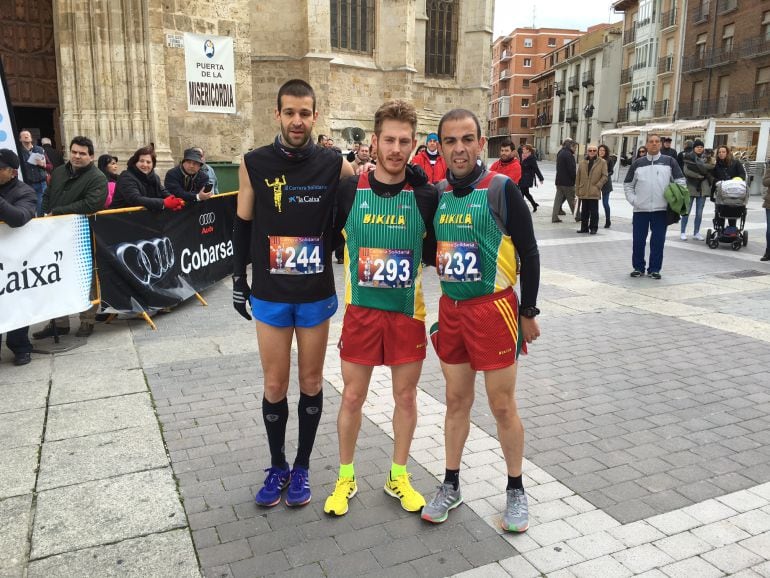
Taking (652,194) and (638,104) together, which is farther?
(638,104)

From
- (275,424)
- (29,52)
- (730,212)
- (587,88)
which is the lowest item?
(275,424)

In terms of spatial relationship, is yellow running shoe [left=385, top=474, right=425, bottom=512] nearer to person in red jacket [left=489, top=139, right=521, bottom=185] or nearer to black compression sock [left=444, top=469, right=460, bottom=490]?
black compression sock [left=444, top=469, right=460, bottom=490]

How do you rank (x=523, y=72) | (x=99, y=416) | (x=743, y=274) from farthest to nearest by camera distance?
(x=523, y=72), (x=743, y=274), (x=99, y=416)

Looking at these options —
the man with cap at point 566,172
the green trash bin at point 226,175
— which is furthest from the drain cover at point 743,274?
the green trash bin at point 226,175

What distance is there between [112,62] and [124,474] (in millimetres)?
10315

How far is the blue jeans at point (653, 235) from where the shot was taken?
8.94m

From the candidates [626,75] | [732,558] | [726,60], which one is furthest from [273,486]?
[626,75]

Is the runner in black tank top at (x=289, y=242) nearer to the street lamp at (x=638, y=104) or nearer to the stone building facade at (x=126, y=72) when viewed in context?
the stone building facade at (x=126, y=72)

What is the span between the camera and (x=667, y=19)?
47.5 meters

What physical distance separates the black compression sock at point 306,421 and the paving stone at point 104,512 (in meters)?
0.66

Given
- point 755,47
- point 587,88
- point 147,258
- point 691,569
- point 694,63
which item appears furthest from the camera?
point 587,88

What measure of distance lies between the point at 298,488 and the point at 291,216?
1421 millimetres

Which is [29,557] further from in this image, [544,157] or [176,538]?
[544,157]

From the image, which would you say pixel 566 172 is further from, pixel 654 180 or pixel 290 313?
pixel 290 313
